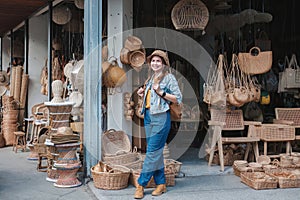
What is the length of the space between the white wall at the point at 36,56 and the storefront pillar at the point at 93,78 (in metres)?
4.33

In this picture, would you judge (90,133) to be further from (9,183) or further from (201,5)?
(201,5)

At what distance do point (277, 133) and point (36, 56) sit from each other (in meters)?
5.68

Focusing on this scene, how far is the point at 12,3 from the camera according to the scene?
7.71 metres

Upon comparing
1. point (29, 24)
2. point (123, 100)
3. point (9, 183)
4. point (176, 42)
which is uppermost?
point (29, 24)

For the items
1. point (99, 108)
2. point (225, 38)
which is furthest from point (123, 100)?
point (225, 38)

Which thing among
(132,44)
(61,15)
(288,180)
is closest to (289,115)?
(288,180)

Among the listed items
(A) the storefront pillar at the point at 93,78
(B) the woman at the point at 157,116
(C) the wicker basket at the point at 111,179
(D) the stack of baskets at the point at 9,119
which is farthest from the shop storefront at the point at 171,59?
(B) the woman at the point at 157,116

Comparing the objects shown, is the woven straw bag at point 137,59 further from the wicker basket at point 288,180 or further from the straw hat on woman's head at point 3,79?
the straw hat on woman's head at point 3,79

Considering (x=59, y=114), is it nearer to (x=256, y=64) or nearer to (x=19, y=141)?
(x=256, y=64)

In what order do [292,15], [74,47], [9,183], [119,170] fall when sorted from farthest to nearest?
[74,47] → [292,15] → [9,183] → [119,170]

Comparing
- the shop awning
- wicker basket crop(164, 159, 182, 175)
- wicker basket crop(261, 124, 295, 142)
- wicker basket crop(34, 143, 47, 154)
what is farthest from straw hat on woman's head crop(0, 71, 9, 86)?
wicker basket crop(261, 124, 295, 142)

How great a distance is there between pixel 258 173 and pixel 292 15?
4.92 m

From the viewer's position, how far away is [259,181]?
485cm

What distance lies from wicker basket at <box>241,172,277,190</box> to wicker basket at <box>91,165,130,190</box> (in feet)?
4.74
